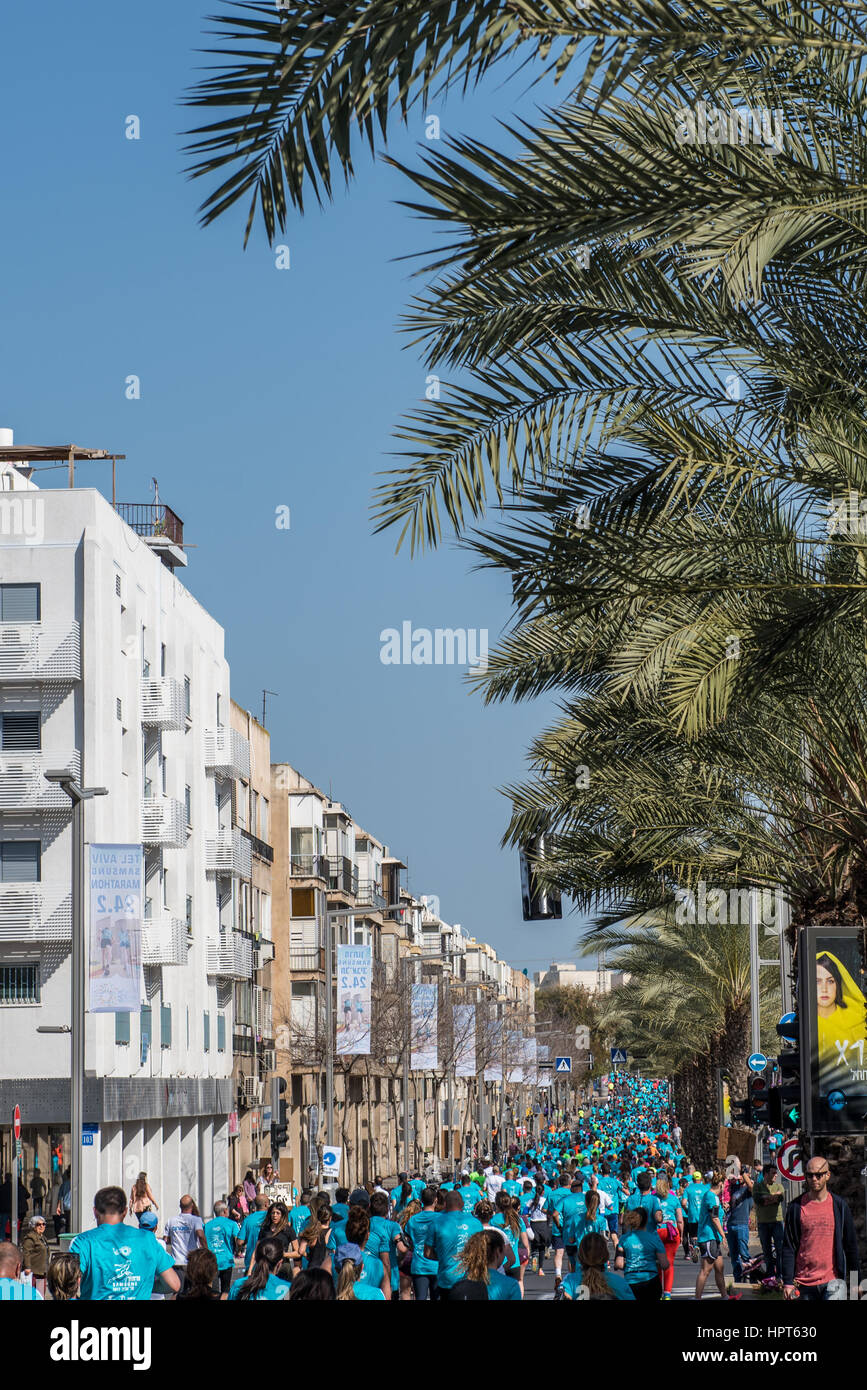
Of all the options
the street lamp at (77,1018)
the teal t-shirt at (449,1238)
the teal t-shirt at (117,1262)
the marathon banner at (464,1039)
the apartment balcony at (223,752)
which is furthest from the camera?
the marathon banner at (464,1039)

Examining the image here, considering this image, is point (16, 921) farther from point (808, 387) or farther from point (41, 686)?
point (808, 387)

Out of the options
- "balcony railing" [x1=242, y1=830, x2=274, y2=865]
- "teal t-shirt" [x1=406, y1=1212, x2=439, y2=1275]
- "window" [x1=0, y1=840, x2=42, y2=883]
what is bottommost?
"teal t-shirt" [x1=406, y1=1212, x2=439, y2=1275]

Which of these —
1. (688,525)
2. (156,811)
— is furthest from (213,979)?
(688,525)

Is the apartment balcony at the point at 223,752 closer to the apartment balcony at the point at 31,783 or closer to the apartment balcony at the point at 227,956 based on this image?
the apartment balcony at the point at 227,956

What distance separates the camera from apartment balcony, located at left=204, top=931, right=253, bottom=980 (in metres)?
57.3

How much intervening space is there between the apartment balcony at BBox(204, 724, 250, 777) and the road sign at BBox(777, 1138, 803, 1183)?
40.3 meters

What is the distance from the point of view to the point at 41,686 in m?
45.6

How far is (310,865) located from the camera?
243 feet

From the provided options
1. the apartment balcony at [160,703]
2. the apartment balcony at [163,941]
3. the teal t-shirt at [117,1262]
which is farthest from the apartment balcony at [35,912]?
the teal t-shirt at [117,1262]

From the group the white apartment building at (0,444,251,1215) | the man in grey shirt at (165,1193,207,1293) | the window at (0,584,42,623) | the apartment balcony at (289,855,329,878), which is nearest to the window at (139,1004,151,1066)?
the white apartment building at (0,444,251,1215)

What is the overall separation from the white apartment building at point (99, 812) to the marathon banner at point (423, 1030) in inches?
254

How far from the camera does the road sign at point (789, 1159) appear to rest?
58.1 feet

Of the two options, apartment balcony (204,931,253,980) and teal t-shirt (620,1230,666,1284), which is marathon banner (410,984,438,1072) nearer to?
apartment balcony (204,931,253,980)
